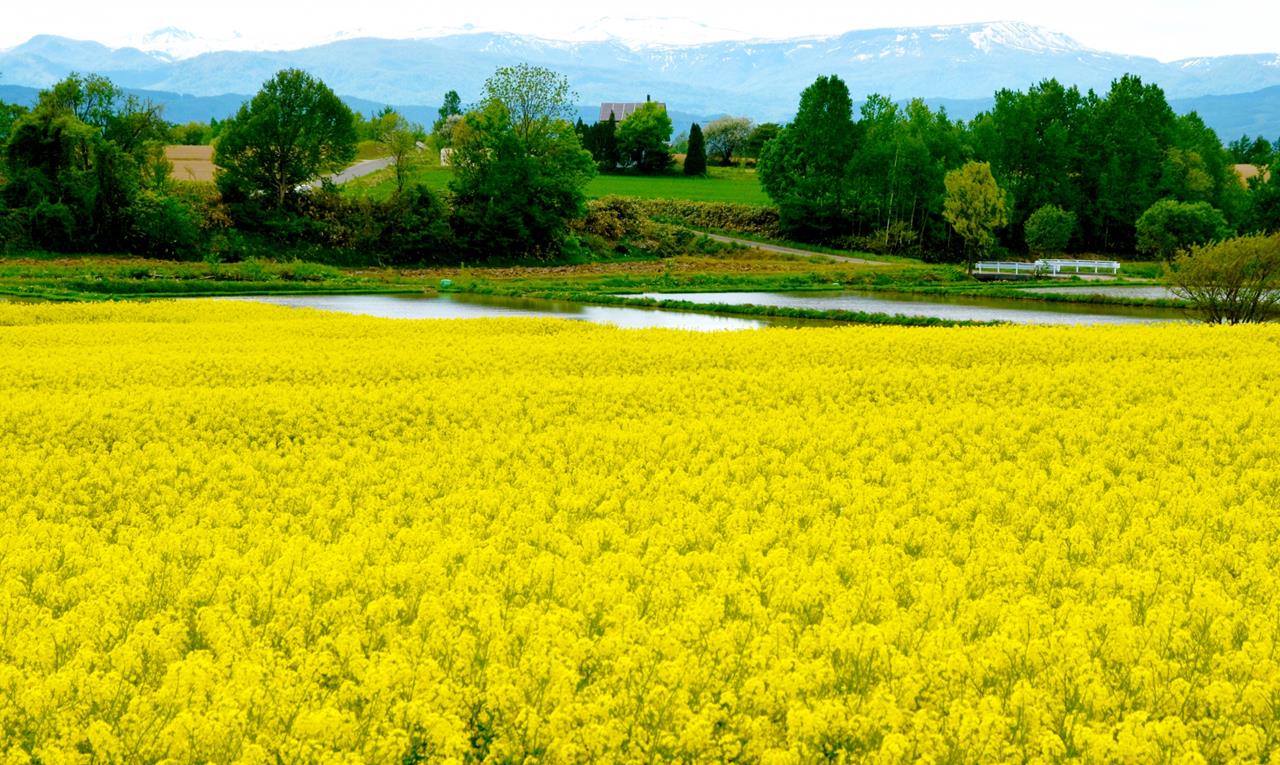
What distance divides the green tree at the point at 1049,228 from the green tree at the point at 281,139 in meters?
52.1

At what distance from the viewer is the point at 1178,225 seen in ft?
259

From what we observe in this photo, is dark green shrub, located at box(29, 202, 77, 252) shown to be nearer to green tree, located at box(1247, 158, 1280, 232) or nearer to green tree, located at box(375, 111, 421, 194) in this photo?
green tree, located at box(375, 111, 421, 194)

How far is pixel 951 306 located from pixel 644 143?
94.0 m

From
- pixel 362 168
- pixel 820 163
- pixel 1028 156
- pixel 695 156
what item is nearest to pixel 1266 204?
pixel 1028 156

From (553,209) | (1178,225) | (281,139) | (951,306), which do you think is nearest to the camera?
(951,306)

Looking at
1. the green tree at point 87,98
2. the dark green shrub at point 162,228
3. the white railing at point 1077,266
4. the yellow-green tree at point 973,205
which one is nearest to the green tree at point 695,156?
the yellow-green tree at point 973,205

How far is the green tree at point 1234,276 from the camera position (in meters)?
33.3

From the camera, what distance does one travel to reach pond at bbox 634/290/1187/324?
4191cm

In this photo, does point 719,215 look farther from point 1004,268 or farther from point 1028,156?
point 1004,268

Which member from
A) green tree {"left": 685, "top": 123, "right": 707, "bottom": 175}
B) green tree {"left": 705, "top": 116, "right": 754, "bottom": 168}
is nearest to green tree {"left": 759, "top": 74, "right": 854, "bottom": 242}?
green tree {"left": 685, "top": 123, "right": 707, "bottom": 175}

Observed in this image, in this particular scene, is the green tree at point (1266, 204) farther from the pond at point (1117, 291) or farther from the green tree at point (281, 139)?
→ the green tree at point (281, 139)

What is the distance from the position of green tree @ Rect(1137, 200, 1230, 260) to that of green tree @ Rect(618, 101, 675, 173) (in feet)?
224

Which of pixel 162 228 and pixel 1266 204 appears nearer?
pixel 162 228

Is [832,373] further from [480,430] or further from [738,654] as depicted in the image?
[738,654]
